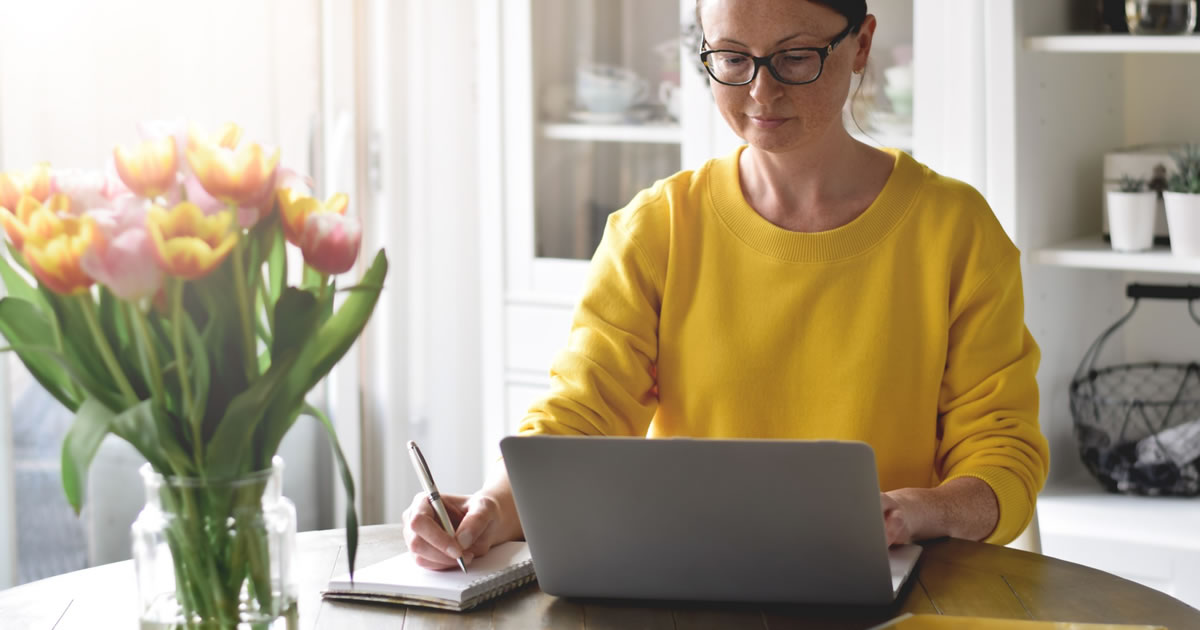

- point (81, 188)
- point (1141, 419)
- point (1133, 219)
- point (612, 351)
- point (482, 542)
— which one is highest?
point (81, 188)

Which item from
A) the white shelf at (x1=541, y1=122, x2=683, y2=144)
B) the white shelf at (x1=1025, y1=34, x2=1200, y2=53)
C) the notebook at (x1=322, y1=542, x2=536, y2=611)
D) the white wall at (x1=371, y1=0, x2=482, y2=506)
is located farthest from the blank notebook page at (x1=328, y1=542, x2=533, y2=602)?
the white wall at (x1=371, y1=0, x2=482, y2=506)

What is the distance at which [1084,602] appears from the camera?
120 centimetres

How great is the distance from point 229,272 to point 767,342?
783mm

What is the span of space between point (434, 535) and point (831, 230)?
603 millimetres

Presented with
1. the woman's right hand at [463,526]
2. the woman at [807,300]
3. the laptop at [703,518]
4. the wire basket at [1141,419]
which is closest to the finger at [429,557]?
the woman's right hand at [463,526]

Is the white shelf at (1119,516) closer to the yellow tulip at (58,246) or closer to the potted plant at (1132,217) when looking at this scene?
the potted plant at (1132,217)

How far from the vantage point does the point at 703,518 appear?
1130 millimetres

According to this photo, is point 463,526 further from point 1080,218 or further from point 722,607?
point 1080,218

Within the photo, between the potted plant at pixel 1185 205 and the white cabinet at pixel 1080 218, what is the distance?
0.10 ft

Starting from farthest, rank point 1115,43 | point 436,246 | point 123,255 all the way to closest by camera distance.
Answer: point 436,246
point 1115,43
point 123,255

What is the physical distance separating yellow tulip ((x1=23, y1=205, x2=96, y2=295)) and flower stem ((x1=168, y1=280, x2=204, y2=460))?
6cm

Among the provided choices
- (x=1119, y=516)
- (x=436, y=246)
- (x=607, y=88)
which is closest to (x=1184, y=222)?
(x=1119, y=516)

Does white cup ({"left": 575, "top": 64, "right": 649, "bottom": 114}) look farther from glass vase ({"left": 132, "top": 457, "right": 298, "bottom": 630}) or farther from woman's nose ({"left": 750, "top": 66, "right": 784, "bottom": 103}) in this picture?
glass vase ({"left": 132, "top": 457, "right": 298, "bottom": 630})

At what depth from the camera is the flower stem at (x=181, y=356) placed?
923mm
